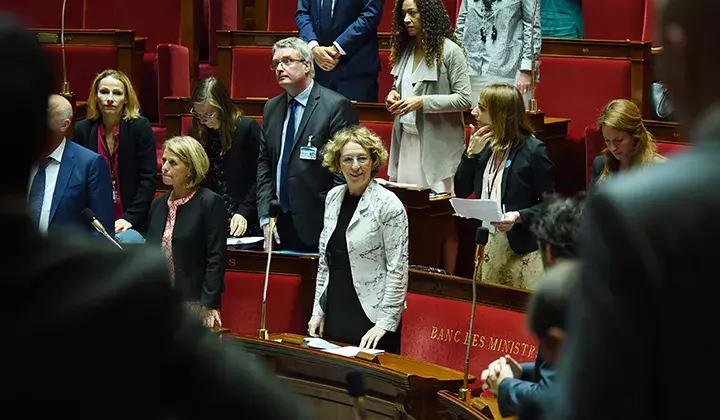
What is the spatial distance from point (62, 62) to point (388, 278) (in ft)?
7.88

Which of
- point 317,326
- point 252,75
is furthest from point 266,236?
point 252,75

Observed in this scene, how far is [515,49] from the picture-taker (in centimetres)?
407

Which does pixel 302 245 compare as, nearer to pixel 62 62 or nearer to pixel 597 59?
pixel 597 59

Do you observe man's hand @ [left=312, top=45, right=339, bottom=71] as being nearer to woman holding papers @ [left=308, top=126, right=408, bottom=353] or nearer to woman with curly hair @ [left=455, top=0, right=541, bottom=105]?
woman with curly hair @ [left=455, top=0, right=541, bottom=105]

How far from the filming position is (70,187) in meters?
3.02

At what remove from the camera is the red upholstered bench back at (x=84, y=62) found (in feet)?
16.1

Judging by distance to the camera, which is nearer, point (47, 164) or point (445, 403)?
point (445, 403)

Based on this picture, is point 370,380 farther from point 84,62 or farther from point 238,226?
point 84,62

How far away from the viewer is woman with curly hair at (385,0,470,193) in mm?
3721

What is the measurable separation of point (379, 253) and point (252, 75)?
1.88 m

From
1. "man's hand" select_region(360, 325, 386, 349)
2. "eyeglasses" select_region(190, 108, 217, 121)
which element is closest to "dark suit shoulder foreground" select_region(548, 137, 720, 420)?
"man's hand" select_region(360, 325, 386, 349)

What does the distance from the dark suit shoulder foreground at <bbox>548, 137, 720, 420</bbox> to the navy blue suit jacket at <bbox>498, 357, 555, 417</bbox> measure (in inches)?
19.4

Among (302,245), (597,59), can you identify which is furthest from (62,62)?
(597,59)

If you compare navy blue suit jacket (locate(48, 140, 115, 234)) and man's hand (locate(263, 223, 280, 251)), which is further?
man's hand (locate(263, 223, 280, 251))
